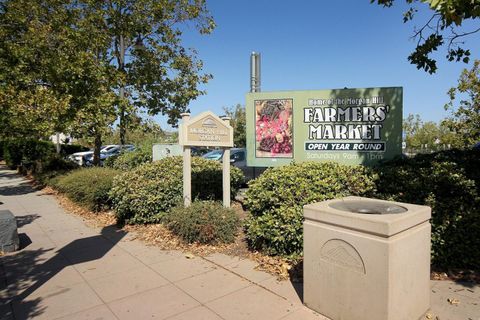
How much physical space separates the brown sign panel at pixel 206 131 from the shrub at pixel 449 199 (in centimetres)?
315

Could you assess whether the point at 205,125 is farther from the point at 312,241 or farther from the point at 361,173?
the point at 312,241

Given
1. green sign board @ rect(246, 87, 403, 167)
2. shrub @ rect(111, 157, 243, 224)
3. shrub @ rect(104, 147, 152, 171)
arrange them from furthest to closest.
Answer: shrub @ rect(104, 147, 152, 171)
shrub @ rect(111, 157, 243, 224)
green sign board @ rect(246, 87, 403, 167)

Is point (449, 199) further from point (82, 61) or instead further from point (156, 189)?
point (82, 61)

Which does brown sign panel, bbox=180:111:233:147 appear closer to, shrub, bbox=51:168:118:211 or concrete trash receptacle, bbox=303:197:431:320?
shrub, bbox=51:168:118:211

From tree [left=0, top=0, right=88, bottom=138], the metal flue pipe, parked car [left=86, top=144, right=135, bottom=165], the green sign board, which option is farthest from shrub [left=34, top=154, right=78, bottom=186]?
the green sign board

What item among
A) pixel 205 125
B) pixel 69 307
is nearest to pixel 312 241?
pixel 69 307

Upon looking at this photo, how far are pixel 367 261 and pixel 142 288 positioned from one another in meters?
2.58

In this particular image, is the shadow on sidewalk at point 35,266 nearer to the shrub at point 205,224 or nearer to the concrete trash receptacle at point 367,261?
the shrub at point 205,224

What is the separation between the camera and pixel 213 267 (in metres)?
4.64

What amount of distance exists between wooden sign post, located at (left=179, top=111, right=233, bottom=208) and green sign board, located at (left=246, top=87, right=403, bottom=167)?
3.51 ft

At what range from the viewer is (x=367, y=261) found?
2816 mm

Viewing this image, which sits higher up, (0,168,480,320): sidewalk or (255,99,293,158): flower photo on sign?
(255,99,293,158): flower photo on sign

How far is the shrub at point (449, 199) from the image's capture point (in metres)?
4.02

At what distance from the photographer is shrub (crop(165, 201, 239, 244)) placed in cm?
545
